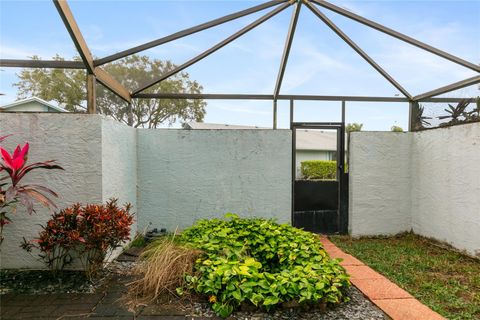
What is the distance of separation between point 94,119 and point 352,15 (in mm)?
3662

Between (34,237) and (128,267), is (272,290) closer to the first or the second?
(128,267)

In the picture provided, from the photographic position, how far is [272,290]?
2.63m

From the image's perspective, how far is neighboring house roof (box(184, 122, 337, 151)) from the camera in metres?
5.65

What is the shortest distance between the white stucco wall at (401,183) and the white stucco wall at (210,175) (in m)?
1.41

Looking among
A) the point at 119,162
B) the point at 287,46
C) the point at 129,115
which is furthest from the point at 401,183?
the point at 129,115

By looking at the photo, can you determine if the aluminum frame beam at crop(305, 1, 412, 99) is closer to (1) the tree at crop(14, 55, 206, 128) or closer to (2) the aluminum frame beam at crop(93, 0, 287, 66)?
(2) the aluminum frame beam at crop(93, 0, 287, 66)

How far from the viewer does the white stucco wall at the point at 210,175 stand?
17.2 feet

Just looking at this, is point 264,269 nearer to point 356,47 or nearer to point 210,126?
point 210,126

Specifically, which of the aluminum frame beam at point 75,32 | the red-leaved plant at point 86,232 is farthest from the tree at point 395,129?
the aluminum frame beam at point 75,32

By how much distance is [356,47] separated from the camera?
4.78 meters

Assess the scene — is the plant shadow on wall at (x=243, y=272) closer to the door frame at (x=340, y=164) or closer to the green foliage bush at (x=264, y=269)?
the green foliage bush at (x=264, y=269)

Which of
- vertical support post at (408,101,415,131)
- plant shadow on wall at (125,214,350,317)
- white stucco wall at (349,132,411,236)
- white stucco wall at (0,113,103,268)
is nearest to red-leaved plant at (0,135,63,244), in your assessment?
white stucco wall at (0,113,103,268)

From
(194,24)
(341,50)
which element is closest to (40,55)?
(194,24)

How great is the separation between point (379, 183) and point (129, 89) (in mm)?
4989
